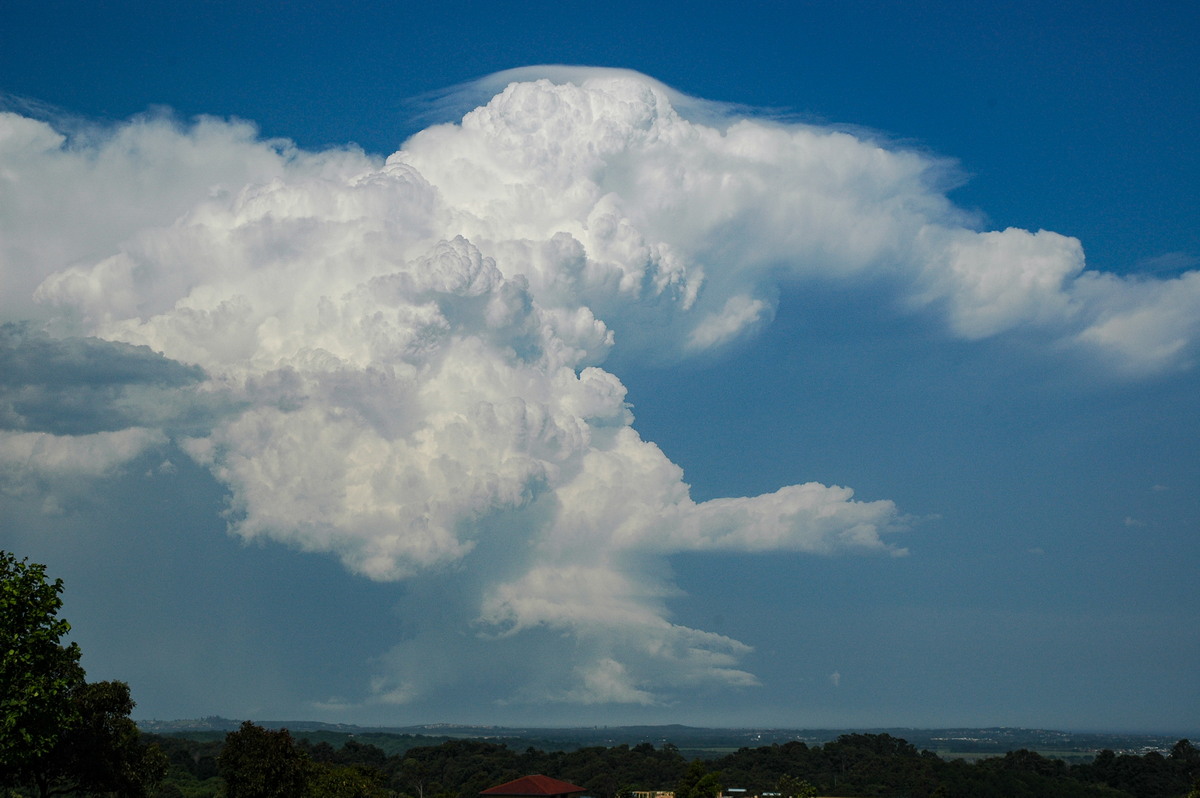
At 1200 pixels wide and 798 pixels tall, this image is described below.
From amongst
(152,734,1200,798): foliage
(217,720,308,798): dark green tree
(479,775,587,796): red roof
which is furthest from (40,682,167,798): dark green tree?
(152,734,1200,798): foliage

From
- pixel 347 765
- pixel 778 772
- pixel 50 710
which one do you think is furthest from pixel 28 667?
pixel 778 772

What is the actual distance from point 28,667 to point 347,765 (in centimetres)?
8263

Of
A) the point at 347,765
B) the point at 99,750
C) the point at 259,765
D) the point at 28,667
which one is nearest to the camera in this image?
the point at 28,667

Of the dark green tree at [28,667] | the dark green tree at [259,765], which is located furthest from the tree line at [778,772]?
the dark green tree at [28,667]

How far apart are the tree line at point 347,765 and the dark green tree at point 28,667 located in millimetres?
56

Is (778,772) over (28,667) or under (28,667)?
under

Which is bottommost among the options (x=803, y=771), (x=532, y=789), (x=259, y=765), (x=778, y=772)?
(x=778, y=772)

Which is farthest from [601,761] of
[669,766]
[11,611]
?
[11,611]

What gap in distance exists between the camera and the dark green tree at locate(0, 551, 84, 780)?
131 ft

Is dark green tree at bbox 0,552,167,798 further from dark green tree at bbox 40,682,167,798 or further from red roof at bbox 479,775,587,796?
red roof at bbox 479,775,587,796

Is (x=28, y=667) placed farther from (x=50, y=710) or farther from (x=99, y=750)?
(x=99, y=750)

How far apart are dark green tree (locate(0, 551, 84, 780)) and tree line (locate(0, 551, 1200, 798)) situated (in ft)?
0.18

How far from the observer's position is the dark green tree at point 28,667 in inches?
1575

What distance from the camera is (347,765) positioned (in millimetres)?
118000
